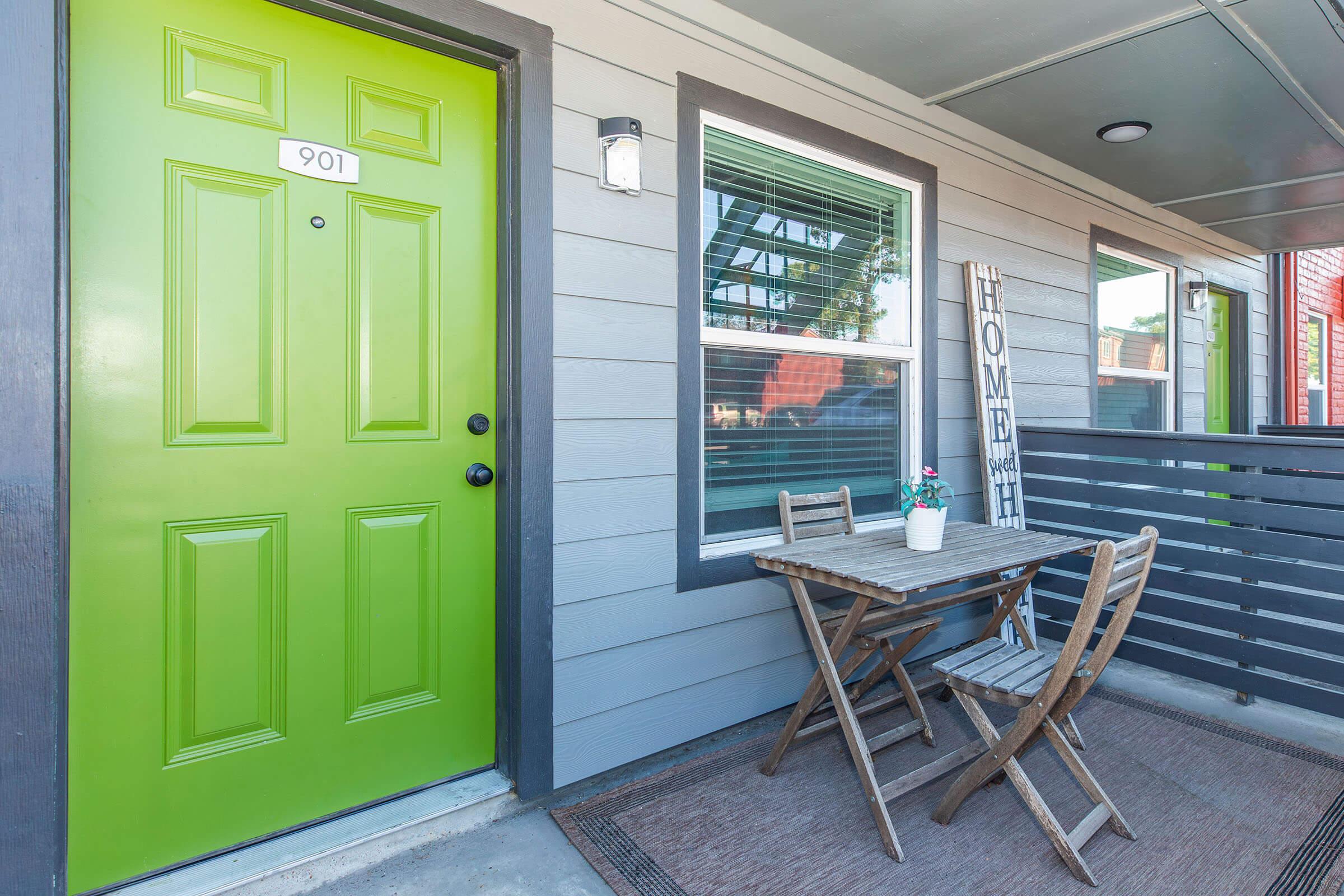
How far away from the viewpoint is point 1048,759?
2.37 metres

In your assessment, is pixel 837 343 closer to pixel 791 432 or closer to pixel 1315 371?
pixel 791 432

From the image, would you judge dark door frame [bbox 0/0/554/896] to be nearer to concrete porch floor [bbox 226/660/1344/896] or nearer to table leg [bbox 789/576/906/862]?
concrete porch floor [bbox 226/660/1344/896]

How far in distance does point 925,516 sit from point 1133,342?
3.34 m

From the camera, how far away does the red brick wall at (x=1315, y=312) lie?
242 inches

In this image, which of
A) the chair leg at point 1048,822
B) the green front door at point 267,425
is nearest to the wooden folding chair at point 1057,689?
the chair leg at point 1048,822

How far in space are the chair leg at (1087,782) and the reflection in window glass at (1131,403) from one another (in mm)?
2917

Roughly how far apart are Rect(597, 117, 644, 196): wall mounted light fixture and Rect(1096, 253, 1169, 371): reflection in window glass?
131 inches

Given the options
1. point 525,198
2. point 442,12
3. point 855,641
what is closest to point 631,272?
point 525,198

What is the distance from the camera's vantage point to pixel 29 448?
4.62 ft

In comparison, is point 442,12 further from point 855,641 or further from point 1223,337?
point 1223,337

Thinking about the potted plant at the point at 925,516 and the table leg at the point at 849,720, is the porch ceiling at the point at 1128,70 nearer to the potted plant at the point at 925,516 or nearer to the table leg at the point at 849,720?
the potted plant at the point at 925,516

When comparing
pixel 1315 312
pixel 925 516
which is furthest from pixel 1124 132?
pixel 1315 312

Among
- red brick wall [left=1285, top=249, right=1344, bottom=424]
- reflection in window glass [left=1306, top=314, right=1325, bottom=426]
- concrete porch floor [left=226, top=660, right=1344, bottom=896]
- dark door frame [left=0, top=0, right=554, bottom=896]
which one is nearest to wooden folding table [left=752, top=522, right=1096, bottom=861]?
concrete porch floor [left=226, top=660, right=1344, bottom=896]

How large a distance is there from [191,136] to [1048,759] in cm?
299
